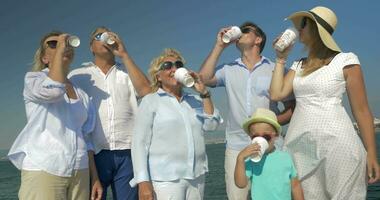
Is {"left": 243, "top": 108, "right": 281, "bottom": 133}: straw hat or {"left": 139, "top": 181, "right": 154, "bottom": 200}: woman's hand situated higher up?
{"left": 243, "top": 108, "right": 281, "bottom": 133}: straw hat

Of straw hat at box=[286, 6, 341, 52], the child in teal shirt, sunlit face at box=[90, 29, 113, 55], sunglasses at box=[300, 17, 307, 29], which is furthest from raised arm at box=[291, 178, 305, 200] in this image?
sunlit face at box=[90, 29, 113, 55]

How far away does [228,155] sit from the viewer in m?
4.48

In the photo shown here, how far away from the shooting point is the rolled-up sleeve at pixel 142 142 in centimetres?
354

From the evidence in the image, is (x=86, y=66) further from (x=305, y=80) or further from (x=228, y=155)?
(x=305, y=80)

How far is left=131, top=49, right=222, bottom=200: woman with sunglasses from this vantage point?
11.7 feet

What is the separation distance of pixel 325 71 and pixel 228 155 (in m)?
1.51

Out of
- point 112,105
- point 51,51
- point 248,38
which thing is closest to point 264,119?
point 248,38

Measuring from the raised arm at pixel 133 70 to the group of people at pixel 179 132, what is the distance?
0.01 meters

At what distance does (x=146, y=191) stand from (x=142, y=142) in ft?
1.34

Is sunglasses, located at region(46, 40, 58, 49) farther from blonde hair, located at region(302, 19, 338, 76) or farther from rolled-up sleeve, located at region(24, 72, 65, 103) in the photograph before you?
blonde hair, located at region(302, 19, 338, 76)

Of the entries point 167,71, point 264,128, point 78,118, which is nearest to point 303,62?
point 264,128

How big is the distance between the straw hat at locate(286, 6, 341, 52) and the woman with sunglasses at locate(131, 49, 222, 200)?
103 centimetres

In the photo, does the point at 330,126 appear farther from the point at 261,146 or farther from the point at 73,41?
the point at 73,41

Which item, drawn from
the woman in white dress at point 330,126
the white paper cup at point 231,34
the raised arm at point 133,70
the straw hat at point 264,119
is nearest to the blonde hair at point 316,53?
the woman in white dress at point 330,126
